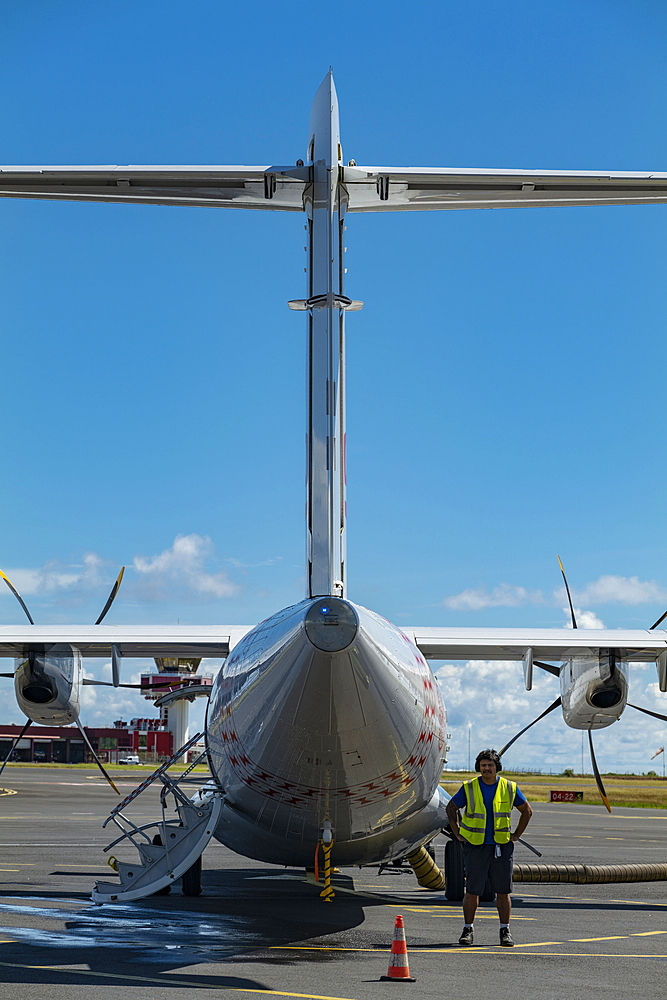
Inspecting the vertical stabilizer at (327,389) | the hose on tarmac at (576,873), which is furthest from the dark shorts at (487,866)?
the hose on tarmac at (576,873)

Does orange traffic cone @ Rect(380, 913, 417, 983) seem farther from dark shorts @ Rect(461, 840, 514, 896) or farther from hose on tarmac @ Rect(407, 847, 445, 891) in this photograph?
hose on tarmac @ Rect(407, 847, 445, 891)

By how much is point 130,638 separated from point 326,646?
22.1 feet

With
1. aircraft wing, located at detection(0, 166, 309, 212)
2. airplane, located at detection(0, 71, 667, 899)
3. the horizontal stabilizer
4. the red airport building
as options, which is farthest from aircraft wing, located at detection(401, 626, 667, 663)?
the red airport building

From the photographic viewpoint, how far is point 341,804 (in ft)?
31.7

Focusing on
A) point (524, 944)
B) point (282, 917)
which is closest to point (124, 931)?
point (282, 917)

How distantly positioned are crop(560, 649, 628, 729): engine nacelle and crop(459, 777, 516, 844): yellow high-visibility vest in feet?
14.7

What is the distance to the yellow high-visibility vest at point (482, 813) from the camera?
9.95 m

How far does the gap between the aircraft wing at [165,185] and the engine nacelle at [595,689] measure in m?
7.58

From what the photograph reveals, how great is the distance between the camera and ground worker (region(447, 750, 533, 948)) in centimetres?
995

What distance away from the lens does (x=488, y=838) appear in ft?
32.8

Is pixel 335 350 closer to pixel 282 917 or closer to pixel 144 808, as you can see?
pixel 282 917

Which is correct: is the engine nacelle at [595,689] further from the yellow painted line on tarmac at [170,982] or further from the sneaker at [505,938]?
the yellow painted line on tarmac at [170,982]

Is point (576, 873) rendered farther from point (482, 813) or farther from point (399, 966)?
point (399, 966)

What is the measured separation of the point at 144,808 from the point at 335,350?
31.6 m
